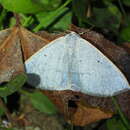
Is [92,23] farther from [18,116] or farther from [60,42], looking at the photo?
[18,116]

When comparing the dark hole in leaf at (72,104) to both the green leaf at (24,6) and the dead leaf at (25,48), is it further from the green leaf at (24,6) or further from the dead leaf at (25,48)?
the green leaf at (24,6)

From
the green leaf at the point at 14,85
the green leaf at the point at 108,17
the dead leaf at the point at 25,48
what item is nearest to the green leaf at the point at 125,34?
the green leaf at the point at 108,17

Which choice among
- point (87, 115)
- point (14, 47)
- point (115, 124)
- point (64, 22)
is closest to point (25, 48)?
point (14, 47)

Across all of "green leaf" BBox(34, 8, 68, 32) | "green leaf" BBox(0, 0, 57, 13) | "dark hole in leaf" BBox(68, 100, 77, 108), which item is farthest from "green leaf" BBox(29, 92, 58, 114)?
"green leaf" BBox(0, 0, 57, 13)

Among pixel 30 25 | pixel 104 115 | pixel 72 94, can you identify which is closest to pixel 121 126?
pixel 104 115

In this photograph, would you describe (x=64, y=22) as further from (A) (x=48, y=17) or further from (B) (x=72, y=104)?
(B) (x=72, y=104)

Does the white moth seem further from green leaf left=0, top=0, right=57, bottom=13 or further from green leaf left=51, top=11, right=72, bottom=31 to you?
green leaf left=51, top=11, right=72, bottom=31
